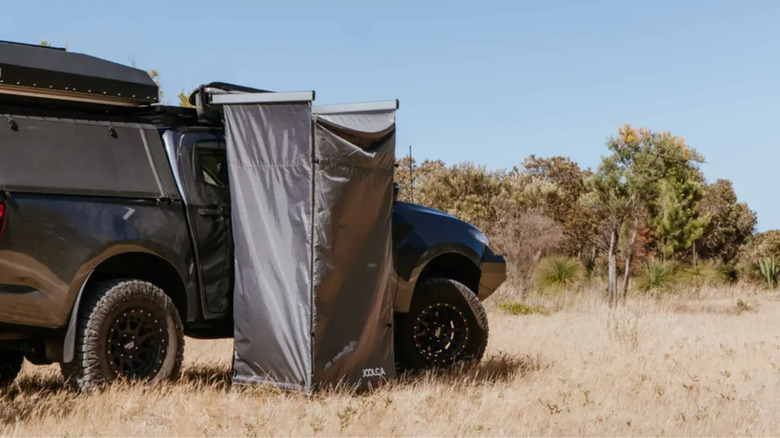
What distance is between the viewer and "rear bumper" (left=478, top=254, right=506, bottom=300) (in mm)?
9070

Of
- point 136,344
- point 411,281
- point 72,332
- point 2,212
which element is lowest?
point 136,344

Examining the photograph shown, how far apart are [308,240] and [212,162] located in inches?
46.7

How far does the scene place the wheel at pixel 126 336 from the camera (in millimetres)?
6699

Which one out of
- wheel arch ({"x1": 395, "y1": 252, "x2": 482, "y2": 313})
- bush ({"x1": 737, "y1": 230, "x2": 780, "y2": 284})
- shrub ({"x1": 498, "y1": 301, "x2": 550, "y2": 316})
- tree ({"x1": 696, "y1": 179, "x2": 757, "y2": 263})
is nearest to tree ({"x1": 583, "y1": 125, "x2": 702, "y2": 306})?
shrub ({"x1": 498, "y1": 301, "x2": 550, "y2": 316})

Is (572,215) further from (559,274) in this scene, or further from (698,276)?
(559,274)

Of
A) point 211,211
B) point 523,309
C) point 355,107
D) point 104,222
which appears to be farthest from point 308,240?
point 523,309

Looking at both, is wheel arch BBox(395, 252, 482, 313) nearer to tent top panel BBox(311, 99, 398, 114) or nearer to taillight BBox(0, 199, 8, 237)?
tent top panel BBox(311, 99, 398, 114)

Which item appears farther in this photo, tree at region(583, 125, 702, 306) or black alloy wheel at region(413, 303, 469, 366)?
tree at region(583, 125, 702, 306)

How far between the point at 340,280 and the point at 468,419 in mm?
1479

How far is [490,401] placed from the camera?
713 cm

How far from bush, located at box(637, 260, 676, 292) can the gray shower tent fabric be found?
54.4 ft

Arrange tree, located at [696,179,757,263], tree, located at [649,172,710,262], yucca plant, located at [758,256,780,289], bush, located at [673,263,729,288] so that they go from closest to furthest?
bush, located at [673,263,729,288] → yucca plant, located at [758,256,780,289] → tree, located at [649,172,710,262] → tree, located at [696,179,757,263]

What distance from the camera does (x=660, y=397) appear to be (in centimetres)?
773

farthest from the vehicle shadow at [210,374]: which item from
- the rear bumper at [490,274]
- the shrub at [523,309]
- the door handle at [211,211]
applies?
the shrub at [523,309]
